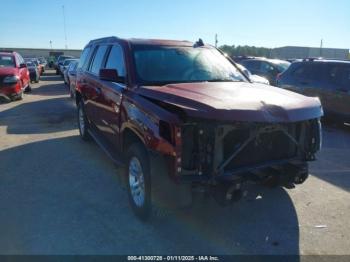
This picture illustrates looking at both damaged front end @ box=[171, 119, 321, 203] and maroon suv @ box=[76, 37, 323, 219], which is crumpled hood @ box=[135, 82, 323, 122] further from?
damaged front end @ box=[171, 119, 321, 203]

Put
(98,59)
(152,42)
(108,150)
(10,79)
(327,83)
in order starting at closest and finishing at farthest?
(152,42) → (108,150) → (98,59) → (327,83) → (10,79)

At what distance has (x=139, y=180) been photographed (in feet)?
13.5

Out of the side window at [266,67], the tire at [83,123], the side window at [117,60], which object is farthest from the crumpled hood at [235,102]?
the side window at [266,67]

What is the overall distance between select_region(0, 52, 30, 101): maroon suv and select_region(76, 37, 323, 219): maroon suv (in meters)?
9.91

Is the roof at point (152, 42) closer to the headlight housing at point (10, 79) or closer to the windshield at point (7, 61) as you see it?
the headlight housing at point (10, 79)

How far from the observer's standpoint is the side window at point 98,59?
607 cm

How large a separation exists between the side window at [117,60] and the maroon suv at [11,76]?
9502 millimetres

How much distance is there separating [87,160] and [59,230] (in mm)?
2582

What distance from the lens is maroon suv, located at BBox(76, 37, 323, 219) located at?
11.3ft

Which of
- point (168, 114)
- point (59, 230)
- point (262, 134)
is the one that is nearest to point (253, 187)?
A: point (262, 134)

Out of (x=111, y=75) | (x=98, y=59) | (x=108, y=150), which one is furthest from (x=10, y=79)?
(x=111, y=75)

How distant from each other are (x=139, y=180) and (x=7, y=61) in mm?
12904

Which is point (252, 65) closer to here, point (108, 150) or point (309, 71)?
point (309, 71)

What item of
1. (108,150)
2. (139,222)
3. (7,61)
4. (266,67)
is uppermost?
(7,61)
